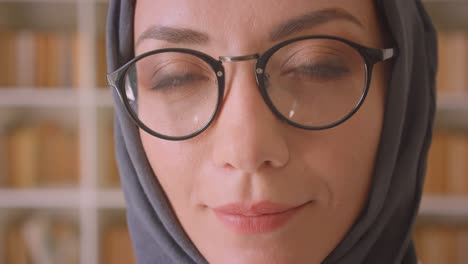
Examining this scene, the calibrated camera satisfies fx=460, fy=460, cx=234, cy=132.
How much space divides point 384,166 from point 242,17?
0.98ft

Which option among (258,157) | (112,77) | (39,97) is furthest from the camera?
(39,97)

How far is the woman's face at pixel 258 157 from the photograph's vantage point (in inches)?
22.7

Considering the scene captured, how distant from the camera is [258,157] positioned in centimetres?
56

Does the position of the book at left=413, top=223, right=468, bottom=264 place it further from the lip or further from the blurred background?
the lip

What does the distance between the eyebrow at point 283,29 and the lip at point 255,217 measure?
0.22 metres

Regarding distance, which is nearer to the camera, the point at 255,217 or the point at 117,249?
the point at 255,217

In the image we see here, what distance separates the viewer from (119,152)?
0.83 m

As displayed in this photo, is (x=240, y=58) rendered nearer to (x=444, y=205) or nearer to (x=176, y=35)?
(x=176, y=35)

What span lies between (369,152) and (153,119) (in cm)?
31

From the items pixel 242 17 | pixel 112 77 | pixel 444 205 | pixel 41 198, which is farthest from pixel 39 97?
pixel 444 205

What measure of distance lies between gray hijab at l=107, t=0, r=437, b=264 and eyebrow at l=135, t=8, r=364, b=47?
0.34 ft

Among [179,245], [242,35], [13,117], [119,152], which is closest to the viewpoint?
[242,35]

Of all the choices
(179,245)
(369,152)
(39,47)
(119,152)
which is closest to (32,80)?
(39,47)

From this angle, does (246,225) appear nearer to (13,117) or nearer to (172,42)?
(172,42)
